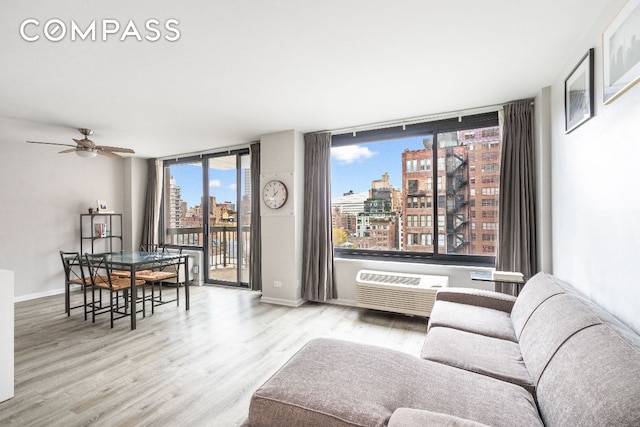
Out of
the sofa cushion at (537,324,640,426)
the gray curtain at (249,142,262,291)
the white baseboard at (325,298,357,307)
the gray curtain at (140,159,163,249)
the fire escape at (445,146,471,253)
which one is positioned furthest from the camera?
the gray curtain at (140,159,163,249)

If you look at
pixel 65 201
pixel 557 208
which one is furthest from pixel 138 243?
pixel 557 208

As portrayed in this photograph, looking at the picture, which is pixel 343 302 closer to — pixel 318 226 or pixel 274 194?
pixel 318 226

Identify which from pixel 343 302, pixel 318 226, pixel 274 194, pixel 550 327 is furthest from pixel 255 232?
pixel 550 327

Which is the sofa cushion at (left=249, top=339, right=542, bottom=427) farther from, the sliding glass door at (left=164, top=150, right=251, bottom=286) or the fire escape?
the sliding glass door at (left=164, top=150, right=251, bottom=286)

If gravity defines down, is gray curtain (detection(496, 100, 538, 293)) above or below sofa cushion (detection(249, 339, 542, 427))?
above

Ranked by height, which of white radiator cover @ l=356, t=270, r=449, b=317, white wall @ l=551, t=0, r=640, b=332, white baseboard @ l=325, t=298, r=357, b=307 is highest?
white wall @ l=551, t=0, r=640, b=332

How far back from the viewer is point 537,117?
3.00 meters

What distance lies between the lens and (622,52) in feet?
4.93

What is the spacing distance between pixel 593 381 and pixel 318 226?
3.33 metres

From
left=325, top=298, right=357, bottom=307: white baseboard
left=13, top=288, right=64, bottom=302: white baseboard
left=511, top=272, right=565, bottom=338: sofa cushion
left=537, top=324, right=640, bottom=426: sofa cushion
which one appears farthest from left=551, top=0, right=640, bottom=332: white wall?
left=13, top=288, right=64, bottom=302: white baseboard

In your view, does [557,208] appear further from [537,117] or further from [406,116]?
[406,116]

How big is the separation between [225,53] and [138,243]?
5.12 metres

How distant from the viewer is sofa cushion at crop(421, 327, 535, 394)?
1.52 m

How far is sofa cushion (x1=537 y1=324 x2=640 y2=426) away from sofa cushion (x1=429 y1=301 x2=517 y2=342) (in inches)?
27.3
